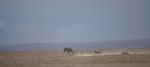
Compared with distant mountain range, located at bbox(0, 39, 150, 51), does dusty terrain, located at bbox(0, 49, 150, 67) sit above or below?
below

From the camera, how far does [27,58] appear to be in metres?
1.58

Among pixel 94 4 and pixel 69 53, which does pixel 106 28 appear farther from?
pixel 69 53

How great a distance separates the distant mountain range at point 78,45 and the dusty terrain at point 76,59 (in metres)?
0.04

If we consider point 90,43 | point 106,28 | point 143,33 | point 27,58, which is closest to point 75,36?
point 90,43

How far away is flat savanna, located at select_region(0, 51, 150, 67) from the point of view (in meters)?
1.53

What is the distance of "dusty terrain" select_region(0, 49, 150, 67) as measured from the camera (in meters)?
1.53

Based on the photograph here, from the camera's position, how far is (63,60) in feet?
5.10

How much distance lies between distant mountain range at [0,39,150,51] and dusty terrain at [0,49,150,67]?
4 cm

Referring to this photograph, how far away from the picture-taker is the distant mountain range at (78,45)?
5.25ft

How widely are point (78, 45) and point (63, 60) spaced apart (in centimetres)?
18

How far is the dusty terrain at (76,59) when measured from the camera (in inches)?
60.3

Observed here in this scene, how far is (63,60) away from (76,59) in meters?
0.10

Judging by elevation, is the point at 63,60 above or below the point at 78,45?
below

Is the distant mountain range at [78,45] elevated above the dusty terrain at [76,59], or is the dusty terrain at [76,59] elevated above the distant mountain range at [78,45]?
the distant mountain range at [78,45]
